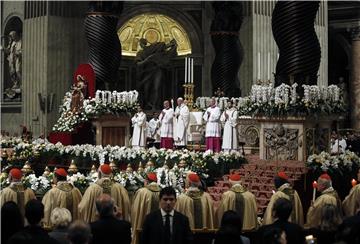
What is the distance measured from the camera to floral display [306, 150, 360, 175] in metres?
15.6

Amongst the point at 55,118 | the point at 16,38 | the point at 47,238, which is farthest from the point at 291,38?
the point at 16,38

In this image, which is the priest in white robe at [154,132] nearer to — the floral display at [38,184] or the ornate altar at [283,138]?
the ornate altar at [283,138]

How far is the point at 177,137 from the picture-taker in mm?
21703

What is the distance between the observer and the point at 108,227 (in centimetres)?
723

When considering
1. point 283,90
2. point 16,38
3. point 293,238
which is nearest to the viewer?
point 293,238

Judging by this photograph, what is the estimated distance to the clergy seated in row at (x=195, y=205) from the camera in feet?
35.2

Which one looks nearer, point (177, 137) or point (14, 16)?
point (177, 137)

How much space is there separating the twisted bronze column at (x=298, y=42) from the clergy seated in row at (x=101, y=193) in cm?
669

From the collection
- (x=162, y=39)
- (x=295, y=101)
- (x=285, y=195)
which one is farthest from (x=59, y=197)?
(x=162, y=39)

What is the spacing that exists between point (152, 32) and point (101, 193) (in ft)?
71.3

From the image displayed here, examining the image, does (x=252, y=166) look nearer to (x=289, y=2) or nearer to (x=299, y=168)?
(x=299, y=168)

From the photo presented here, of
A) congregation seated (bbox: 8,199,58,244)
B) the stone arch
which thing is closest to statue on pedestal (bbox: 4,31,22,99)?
the stone arch

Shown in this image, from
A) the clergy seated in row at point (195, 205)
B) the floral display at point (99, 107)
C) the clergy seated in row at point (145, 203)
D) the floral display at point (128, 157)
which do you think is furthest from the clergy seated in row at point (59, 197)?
the floral display at point (99, 107)

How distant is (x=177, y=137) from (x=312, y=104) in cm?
589
